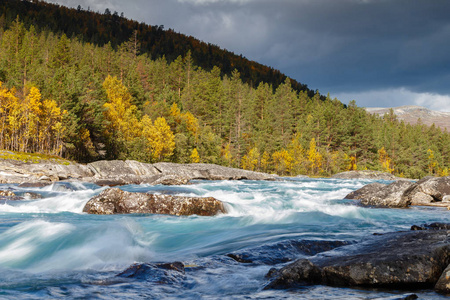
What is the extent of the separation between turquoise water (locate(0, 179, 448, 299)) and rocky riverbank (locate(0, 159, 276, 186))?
1514 centimetres

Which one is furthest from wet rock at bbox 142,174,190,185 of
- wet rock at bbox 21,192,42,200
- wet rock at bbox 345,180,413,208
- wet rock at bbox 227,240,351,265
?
wet rock at bbox 227,240,351,265

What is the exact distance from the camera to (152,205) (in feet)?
39.1

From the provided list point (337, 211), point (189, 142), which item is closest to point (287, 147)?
point (189, 142)

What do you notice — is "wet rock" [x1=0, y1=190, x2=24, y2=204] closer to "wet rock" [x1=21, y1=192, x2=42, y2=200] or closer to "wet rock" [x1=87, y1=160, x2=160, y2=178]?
"wet rock" [x1=21, y1=192, x2=42, y2=200]

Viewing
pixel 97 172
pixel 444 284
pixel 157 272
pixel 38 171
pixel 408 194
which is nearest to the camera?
pixel 444 284

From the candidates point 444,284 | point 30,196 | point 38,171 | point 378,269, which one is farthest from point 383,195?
point 38,171

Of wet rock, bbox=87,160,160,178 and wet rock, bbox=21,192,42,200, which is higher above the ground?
wet rock, bbox=87,160,160,178

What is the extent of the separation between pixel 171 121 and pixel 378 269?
55.4m

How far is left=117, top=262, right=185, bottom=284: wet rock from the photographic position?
16.0 ft

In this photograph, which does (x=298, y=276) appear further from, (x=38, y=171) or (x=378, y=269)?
(x=38, y=171)

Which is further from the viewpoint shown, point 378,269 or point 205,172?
point 205,172

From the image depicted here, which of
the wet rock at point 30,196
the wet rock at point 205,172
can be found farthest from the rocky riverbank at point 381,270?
the wet rock at point 205,172

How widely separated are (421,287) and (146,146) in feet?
156

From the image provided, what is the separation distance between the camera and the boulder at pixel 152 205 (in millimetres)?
11758
